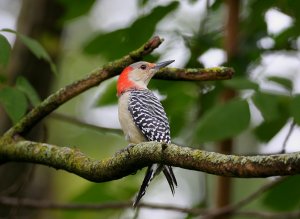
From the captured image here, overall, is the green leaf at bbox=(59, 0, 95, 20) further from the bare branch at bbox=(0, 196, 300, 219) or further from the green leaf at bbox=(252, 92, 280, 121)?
the green leaf at bbox=(252, 92, 280, 121)

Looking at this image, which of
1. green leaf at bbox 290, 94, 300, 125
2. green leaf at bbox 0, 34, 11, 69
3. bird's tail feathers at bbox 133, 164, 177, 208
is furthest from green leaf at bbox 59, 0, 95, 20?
bird's tail feathers at bbox 133, 164, 177, 208

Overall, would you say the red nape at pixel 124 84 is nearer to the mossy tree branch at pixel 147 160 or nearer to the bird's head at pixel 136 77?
the bird's head at pixel 136 77

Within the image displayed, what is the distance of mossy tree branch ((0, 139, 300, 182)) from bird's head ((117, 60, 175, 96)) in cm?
123

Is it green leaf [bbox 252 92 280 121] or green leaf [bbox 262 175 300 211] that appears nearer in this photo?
green leaf [bbox 252 92 280 121]

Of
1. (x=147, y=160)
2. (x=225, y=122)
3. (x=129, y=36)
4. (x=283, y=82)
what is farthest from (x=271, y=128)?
(x=147, y=160)

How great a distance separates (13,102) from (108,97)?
175 cm

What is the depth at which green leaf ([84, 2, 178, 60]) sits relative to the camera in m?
4.77

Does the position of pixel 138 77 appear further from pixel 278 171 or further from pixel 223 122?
pixel 278 171

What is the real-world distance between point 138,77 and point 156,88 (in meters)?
0.24

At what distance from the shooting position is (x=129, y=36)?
4.82m

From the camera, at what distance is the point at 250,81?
175 inches

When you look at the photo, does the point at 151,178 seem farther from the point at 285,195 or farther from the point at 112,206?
the point at 285,195

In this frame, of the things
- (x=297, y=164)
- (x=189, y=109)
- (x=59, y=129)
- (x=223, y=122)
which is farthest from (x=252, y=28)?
(x=59, y=129)

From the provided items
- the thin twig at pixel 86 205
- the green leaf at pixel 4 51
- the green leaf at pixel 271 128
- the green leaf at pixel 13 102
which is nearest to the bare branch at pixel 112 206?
the thin twig at pixel 86 205
